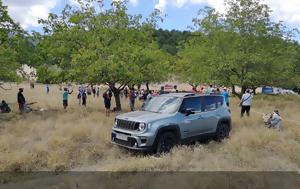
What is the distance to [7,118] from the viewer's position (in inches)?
829

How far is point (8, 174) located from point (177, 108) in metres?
5.14

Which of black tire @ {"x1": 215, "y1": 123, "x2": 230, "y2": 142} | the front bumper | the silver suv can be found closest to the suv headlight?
the silver suv

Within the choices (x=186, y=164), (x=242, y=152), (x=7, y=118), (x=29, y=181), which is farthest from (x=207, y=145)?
(x=7, y=118)

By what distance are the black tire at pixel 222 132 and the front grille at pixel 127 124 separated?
3.51 metres

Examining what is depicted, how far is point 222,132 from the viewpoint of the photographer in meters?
14.6

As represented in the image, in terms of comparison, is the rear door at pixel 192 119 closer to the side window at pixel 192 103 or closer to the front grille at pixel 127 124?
the side window at pixel 192 103

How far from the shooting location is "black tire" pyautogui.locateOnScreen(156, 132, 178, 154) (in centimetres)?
1202

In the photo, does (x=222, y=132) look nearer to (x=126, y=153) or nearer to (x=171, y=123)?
(x=171, y=123)

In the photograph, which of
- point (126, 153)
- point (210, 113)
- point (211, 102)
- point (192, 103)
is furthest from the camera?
point (211, 102)

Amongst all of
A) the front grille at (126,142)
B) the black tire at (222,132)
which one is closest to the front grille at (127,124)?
the front grille at (126,142)

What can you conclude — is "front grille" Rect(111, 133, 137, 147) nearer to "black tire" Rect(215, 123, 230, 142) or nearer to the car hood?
the car hood

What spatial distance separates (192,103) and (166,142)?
185 cm

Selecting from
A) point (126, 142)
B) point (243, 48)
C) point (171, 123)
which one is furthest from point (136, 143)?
point (243, 48)

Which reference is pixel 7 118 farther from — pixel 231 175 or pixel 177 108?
pixel 231 175
